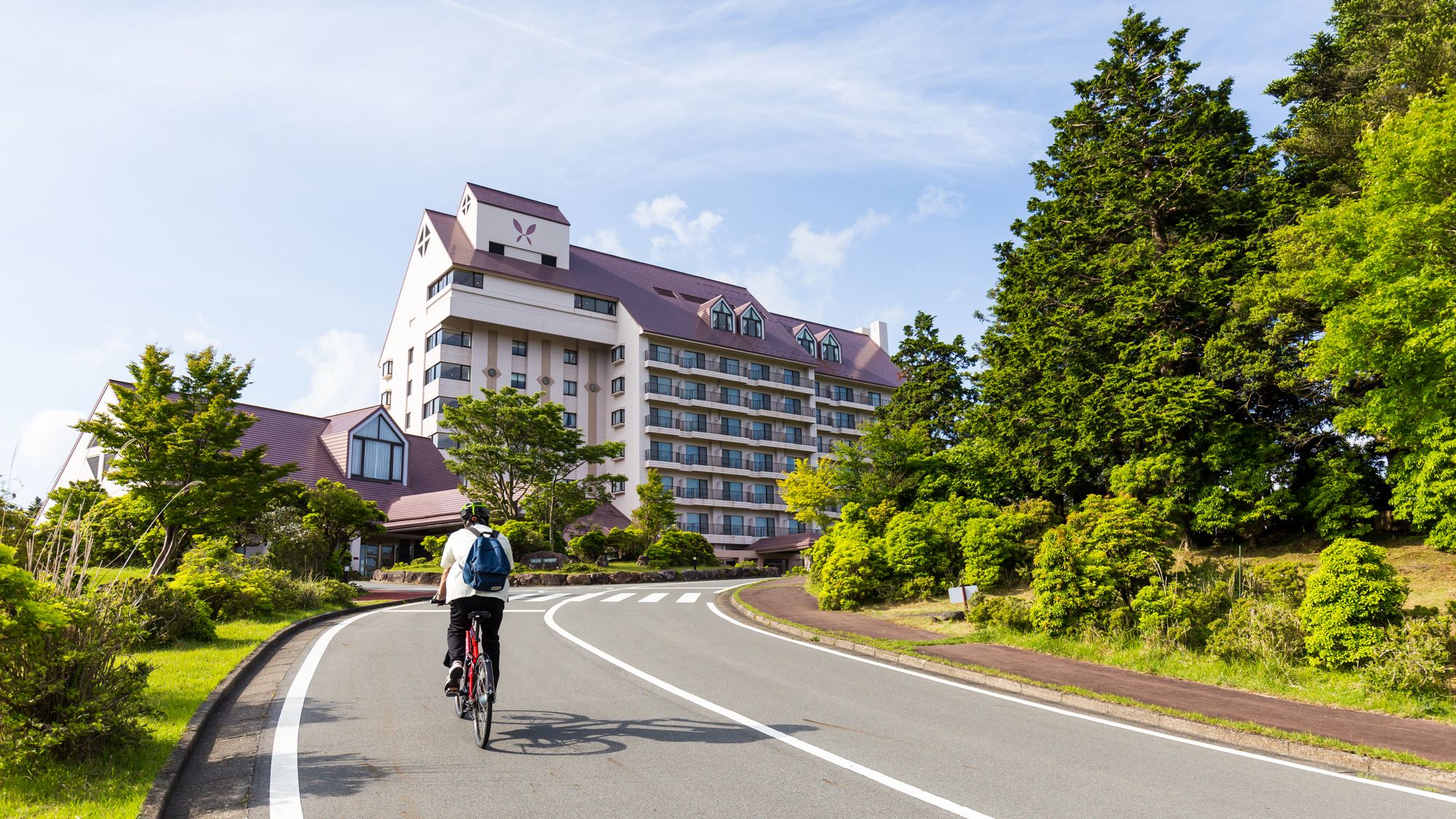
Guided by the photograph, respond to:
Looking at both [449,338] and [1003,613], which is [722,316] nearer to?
[449,338]

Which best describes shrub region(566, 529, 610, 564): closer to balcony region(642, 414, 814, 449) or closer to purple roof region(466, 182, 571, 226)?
balcony region(642, 414, 814, 449)

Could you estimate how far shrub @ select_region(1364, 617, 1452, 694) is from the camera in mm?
9117

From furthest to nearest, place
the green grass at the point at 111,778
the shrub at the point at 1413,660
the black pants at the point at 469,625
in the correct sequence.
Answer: the shrub at the point at 1413,660 < the black pants at the point at 469,625 < the green grass at the point at 111,778

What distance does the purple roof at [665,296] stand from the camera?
58500 millimetres

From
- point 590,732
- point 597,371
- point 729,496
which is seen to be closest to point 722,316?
point 597,371

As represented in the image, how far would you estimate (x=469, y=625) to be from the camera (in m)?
7.12

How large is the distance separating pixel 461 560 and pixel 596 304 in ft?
185

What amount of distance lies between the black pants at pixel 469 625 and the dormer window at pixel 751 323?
62.0 m

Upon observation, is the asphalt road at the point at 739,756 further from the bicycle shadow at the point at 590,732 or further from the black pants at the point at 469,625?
the black pants at the point at 469,625

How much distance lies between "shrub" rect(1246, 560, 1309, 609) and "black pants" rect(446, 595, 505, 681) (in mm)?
10483

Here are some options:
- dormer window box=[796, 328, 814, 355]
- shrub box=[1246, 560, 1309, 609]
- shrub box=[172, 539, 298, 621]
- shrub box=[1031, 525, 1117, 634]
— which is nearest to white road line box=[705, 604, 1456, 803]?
shrub box=[1031, 525, 1117, 634]

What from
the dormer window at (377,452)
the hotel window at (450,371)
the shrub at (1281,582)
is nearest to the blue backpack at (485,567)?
the shrub at (1281,582)

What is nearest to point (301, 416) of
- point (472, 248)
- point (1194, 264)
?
point (472, 248)

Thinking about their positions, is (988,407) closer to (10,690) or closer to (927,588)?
(927,588)
